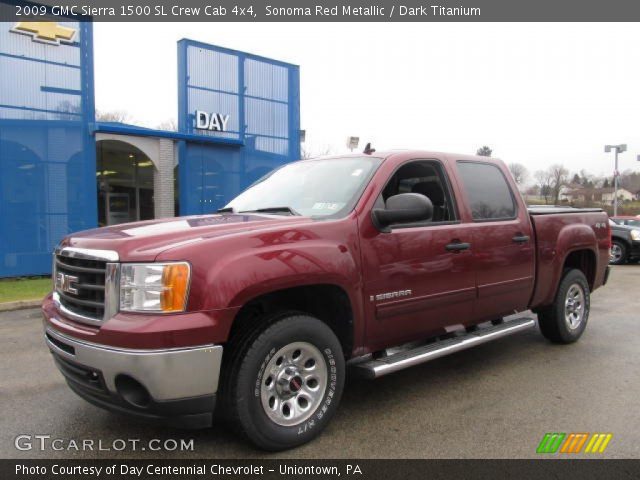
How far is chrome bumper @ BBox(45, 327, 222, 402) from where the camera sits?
2684mm

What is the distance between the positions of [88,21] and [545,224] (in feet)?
37.5

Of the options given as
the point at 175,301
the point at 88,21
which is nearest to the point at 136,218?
the point at 88,21

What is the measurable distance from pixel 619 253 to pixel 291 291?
48.0 ft

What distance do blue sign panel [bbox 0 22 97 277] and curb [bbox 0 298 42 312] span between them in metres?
3.63

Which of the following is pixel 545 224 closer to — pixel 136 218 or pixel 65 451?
pixel 65 451

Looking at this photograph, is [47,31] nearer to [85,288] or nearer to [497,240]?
[85,288]

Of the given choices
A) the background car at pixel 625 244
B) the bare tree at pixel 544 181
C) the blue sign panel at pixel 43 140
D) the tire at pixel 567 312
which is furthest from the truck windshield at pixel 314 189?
the bare tree at pixel 544 181

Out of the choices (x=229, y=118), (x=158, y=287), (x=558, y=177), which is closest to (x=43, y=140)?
(x=229, y=118)

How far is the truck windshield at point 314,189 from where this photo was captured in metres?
3.79

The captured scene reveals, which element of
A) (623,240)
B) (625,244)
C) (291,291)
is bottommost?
(625,244)

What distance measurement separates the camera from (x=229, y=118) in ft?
51.4

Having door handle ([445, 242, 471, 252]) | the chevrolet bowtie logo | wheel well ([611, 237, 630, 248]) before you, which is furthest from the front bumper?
wheel well ([611, 237, 630, 248])

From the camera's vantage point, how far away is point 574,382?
4.44 metres

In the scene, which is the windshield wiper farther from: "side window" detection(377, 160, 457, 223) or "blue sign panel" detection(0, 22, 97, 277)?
"blue sign panel" detection(0, 22, 97, 277)
